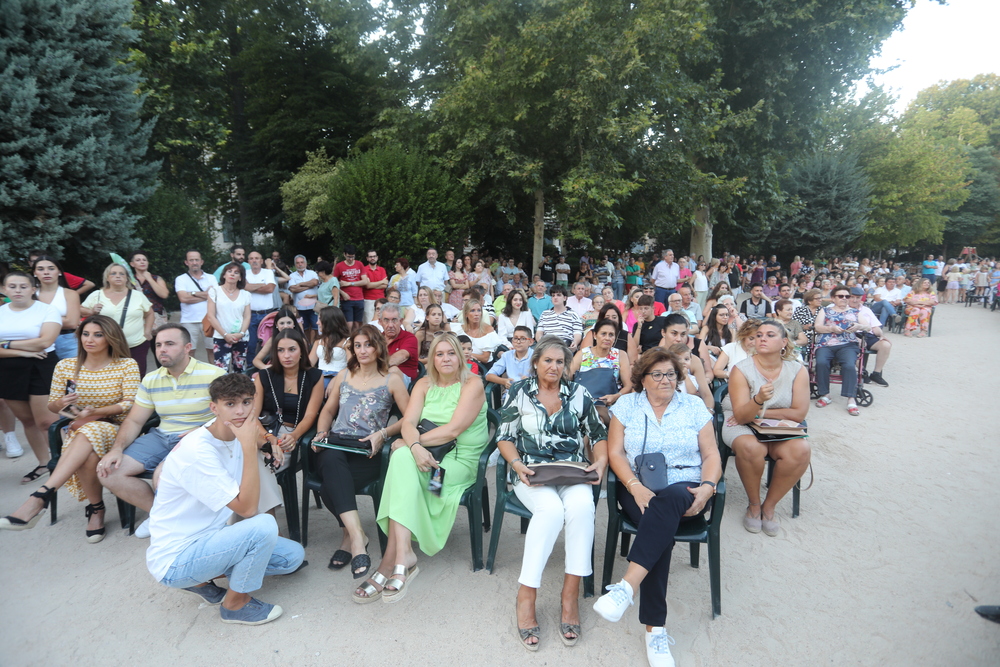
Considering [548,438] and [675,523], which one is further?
[548,438]

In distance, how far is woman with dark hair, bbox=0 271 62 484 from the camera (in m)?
4.45

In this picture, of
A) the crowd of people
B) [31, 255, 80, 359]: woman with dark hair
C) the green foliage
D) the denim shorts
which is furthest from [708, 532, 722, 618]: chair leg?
the green foliage

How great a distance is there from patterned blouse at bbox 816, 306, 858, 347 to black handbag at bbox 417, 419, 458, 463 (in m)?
5.45

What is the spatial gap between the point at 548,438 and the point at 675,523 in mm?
856

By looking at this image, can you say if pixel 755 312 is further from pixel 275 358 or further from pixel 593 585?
pixel 275 358

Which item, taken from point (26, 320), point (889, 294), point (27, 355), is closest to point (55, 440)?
point (27, 355)

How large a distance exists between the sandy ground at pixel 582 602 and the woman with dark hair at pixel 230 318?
6.79ft

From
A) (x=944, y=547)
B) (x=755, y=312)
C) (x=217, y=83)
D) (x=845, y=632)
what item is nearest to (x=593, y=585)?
(x=845, y=632)

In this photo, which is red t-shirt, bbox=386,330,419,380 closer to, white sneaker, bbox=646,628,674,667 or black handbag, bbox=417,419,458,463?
black handbag, bbox=417,419,458,463

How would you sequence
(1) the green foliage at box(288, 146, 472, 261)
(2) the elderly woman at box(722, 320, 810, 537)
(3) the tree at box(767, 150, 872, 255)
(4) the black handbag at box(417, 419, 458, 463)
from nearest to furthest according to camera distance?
1. (4) the black handbag at box(417, 419, 458, 463)
2. (2) the elderly woman at box(722, 320, 810, 537)
3. (1) the green foliage at box(288, 146, 472, 261)
4. (3) the tree at box(767, 150, 872, 255)

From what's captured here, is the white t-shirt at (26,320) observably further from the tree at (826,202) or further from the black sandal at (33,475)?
the tree at (826,202)

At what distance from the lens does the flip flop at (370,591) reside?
3020 mm

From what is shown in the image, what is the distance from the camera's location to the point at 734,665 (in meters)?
2.62

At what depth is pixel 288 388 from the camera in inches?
156
